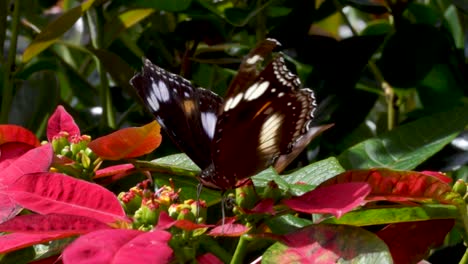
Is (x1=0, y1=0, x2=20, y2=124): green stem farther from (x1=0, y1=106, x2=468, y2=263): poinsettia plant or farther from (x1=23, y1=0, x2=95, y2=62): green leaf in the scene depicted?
(x1=0, y1=106, x2=468, y2=263): poinsettia plant

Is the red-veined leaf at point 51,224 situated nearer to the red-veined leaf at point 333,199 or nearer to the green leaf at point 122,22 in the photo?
the red-veined leaf at point 333,199

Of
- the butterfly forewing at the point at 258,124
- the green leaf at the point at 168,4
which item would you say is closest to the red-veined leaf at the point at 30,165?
the butterfly forewing at the point at 258,124

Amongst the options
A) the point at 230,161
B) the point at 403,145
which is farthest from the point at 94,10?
the point at 230,161

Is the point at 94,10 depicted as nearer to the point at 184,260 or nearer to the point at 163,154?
the point at 163,154

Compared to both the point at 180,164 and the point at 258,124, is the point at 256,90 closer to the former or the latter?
the point at 258,124

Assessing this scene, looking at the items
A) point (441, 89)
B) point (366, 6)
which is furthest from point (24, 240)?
point (441, 89)

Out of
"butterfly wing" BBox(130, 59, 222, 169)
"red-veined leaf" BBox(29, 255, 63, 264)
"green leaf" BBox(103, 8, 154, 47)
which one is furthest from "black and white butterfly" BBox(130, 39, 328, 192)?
"green leaf" BBox(103, 8, 154, 47)

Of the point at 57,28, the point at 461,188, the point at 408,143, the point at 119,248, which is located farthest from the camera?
the point at 57,28
